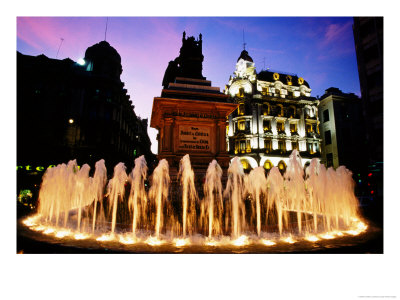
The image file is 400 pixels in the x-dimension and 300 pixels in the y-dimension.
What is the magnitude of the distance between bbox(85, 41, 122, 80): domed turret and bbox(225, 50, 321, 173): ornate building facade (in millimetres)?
20558

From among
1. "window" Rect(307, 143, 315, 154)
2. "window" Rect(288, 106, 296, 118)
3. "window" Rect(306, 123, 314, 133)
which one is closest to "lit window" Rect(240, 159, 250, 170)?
"window" Rect(307, 143, 315, 154)

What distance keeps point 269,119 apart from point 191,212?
33878mm

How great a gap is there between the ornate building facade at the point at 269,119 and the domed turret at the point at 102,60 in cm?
2056

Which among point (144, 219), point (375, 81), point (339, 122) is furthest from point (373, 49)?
point (144, 219)

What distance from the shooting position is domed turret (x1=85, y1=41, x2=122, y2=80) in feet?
109

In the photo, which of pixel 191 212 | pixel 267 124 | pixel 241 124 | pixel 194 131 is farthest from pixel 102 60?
pixel 191 212

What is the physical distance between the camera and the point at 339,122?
39219mm

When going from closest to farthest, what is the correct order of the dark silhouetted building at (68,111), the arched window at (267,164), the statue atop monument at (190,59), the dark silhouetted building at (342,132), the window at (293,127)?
1. the statue atop monument at (190,59)
2. the dark silhouetted building at (68,111)
3. the arched window at (267,164)
4. the dark silhouetted building at (342,132)
5. the window at (293,127)

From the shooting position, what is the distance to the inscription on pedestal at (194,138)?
9738 millimetres

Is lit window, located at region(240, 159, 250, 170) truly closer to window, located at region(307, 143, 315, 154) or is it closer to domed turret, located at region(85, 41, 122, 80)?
window, located at region(307, 143, 315, 154)

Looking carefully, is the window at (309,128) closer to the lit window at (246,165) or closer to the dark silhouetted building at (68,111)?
the lit window at (246,165)

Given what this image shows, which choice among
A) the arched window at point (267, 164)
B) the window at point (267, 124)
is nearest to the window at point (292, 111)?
the window at point (267, 124)

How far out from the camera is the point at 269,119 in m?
37.8
